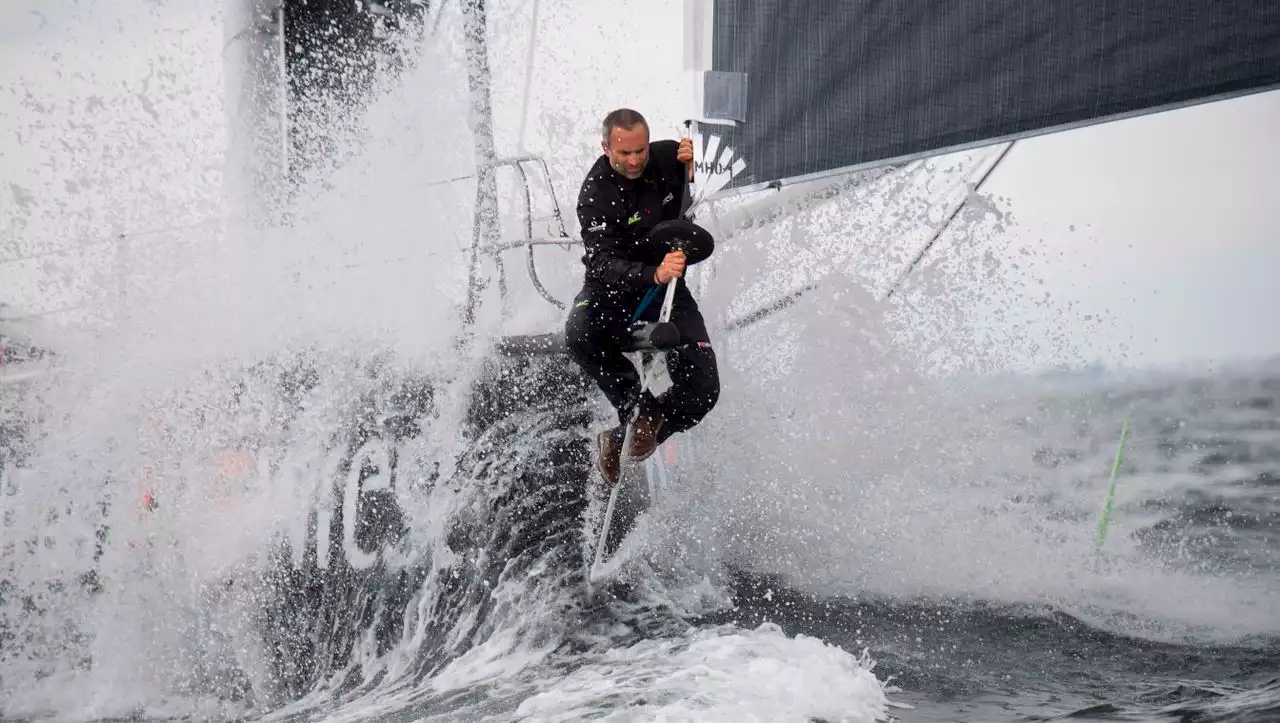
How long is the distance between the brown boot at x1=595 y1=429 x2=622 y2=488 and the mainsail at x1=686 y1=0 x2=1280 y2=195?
0.98 meters

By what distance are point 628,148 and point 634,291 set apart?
471mm

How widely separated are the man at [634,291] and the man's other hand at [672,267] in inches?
2.3

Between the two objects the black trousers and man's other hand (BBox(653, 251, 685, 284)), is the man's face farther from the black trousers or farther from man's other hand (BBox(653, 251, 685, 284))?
the black trousers

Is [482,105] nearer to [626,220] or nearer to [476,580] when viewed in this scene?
[626,220]

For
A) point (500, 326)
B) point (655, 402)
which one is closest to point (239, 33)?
point (500, 326)

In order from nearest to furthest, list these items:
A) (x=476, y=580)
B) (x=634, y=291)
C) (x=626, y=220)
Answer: (x=626, y=220), (x=634, y=291), (x=476, y=580)

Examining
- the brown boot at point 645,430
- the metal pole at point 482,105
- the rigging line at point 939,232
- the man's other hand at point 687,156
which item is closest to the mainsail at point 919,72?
the rigging line at point 939,232

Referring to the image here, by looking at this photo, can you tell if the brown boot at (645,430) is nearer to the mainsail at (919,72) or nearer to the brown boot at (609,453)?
the brown boot at (609,453)

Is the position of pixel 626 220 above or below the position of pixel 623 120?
below

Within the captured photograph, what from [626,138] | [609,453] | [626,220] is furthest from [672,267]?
[609,453]

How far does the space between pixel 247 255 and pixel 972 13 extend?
3044 mm

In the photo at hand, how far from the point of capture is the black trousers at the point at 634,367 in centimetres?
338

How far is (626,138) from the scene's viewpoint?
3.21 meters

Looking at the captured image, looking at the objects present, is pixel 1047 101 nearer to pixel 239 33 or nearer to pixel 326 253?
pixel 326 253
